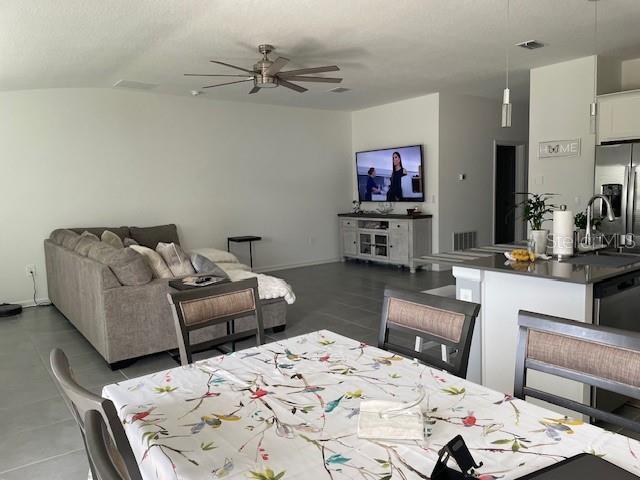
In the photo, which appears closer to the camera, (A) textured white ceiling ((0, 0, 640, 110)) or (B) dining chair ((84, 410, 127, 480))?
(B) dining chair ((84, 410, 127, 480))

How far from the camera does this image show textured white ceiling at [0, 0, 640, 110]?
3.55 m

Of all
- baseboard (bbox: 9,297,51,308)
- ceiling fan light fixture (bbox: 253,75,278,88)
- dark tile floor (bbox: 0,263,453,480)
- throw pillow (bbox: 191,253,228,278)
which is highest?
ceiling fan light fixture (bbox: 253,75,278,88)

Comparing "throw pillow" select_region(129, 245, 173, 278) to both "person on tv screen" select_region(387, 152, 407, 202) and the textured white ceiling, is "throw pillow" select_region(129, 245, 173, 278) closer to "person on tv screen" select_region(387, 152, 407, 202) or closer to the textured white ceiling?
the textured white ceiling

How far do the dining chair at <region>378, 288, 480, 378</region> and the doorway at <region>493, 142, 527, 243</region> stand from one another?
707cm

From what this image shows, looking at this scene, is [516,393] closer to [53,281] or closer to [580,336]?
[580,336]

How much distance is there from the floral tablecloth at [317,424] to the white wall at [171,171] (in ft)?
17.2

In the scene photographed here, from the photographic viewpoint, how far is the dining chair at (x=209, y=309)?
1.92 meters

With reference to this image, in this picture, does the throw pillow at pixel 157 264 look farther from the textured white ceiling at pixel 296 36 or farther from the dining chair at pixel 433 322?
the dining chair at pixel 433 322

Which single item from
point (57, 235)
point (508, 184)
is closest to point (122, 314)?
point (57, 235)

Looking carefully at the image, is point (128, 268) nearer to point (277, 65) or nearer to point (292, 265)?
point (277, 65)

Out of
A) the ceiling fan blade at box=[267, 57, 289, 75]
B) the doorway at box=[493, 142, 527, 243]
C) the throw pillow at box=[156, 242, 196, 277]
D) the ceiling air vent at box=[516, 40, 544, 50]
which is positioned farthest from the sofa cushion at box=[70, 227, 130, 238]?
the doorway at box=[493, 142, 527, 243]

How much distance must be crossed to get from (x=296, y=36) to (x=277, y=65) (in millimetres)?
316

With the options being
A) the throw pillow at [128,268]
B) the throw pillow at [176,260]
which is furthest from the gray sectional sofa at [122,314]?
the throw pillow at [176,260]

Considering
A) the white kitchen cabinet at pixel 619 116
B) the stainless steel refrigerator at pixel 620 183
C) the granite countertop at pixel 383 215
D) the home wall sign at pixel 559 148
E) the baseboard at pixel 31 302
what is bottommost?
the baseboard at pixel 31 302
